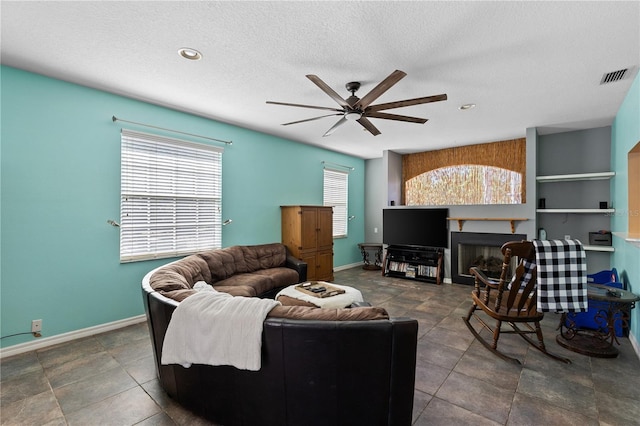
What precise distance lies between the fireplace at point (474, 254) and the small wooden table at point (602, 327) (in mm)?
2043

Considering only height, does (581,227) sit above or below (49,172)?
below

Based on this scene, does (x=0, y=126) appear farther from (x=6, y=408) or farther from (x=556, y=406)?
(x=556, y=406)

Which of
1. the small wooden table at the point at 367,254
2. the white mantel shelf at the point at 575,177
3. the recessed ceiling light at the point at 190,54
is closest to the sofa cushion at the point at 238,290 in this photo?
the recessed ceiling light at the point at 190,54

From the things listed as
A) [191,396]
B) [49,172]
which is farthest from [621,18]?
[49,172]

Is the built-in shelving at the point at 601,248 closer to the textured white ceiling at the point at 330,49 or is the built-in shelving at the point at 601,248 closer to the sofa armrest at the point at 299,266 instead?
the textured white ceiling at the point at 330,49

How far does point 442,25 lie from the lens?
2143 mm

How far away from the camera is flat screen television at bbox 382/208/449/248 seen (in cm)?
578

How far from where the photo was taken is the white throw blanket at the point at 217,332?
62.4 inches

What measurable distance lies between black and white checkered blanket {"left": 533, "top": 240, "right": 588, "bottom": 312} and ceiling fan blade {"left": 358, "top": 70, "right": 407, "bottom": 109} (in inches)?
75.5

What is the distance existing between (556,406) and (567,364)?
2.64 feet

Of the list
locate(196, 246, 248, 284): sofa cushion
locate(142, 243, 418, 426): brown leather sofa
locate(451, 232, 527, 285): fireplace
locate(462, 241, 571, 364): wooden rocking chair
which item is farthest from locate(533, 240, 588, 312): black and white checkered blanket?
locate(196, 246, 248, 284): sofa cushion

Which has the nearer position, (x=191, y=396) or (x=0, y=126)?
(x=191, y=396)

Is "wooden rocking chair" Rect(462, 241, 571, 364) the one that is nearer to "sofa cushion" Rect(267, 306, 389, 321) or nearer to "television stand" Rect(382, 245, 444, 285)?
"sofa cushion" Rect(267, 306, 389, 321)

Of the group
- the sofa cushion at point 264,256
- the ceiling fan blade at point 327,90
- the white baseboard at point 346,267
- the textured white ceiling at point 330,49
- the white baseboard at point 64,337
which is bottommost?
the white baseboard at point 64,337
